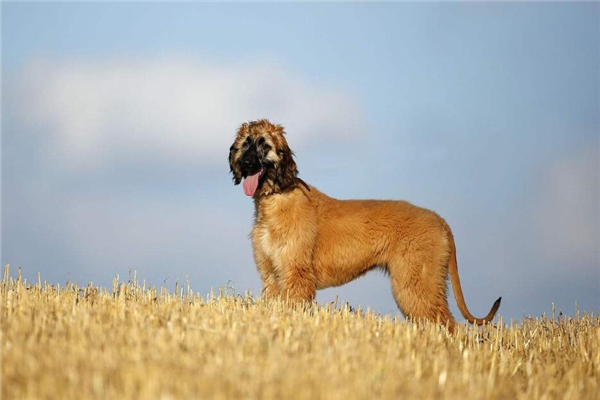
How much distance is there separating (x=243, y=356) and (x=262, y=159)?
4.01 metres

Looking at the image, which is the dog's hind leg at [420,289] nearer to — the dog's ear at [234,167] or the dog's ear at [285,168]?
the dog's ear at [285,168]

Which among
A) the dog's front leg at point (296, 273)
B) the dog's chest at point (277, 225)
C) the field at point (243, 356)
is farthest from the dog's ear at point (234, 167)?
the field at point (243, 356)

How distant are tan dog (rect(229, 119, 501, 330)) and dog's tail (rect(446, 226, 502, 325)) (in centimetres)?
1

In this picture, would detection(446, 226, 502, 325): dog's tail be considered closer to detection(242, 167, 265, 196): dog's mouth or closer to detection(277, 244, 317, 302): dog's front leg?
detection(277, 244, 317, 302): dog's front leg

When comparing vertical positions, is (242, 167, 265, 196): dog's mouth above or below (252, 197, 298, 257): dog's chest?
above

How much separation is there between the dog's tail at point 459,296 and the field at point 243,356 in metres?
0.64

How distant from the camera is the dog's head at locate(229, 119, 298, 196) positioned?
8.52 meters

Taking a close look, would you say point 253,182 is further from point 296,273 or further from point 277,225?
point 296,273

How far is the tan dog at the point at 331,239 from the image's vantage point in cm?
855

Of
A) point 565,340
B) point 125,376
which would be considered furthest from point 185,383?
point 565,340

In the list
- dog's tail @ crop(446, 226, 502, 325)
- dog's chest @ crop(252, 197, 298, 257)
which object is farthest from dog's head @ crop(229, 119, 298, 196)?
dog's tail @ crop(446, 226, 502, 325)

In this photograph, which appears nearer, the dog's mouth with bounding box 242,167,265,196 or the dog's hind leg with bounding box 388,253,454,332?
the dog's hind leg with bounding box 388,253,454,332

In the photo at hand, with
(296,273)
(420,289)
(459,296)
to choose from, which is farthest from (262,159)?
(459,296)

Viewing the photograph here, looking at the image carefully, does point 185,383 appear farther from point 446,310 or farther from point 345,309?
point 446,310
